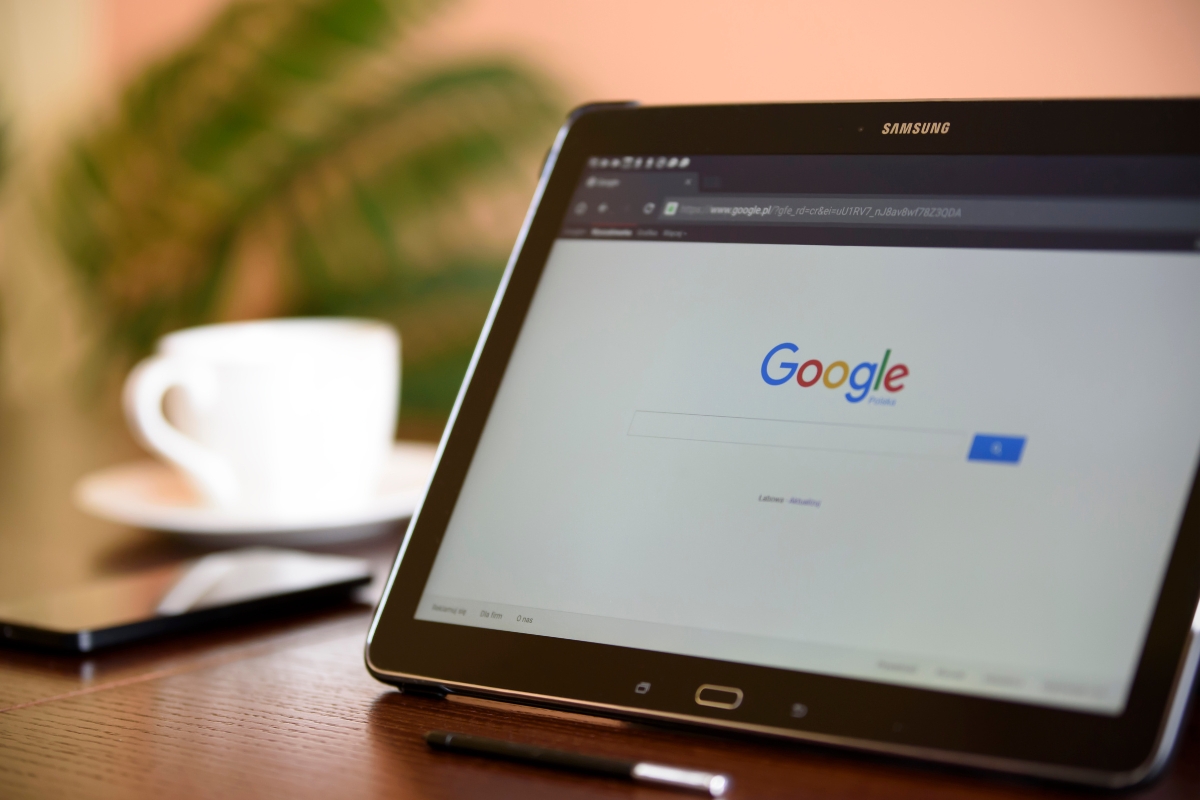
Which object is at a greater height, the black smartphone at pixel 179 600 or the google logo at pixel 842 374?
the google logo at pixel 842 374

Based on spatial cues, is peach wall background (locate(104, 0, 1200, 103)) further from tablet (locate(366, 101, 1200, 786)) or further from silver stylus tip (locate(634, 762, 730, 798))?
silver stylus tip (locate(634, 762, 730, 798))

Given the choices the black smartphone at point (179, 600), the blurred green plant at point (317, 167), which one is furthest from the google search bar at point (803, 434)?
the blurred green plant at point (317, 167)

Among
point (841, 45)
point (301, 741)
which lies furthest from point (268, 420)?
point (841, 45)

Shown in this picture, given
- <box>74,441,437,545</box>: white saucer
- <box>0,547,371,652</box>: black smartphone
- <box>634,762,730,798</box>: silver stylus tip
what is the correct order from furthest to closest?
<box>74,441,437,545</box>: white saucer, <box>0,547,371,652</box>: black smartphone, <box>634,762,730,798</box>: silver stylus tip

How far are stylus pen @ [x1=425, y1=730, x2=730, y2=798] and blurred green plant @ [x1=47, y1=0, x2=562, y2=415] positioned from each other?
995mm

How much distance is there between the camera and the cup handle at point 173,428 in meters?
0.69

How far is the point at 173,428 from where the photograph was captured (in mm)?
727

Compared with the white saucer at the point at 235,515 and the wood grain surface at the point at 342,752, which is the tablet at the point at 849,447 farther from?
the white saucer at the point at 235,515

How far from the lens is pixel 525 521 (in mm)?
393

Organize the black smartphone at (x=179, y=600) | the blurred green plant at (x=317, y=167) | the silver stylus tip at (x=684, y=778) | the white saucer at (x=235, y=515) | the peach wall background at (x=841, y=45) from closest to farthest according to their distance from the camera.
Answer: the silver stylus tip at (x=684, y=778), the black smartphone at (x=179, y=600), the white saucer at (x=235, y=515), the peach wall background at (x=841, y=45), the blurred green plant at (x=317, y=167)

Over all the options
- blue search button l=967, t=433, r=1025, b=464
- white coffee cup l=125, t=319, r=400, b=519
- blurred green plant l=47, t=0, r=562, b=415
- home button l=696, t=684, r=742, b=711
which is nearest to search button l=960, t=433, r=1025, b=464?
blue search button l=967, t=433, r=1025, b=464

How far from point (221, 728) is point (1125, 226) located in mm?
347

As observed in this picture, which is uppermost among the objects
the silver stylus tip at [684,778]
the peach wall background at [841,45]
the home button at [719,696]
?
the peach wall background at [841,45]

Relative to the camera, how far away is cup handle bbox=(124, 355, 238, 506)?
0.69 meters
